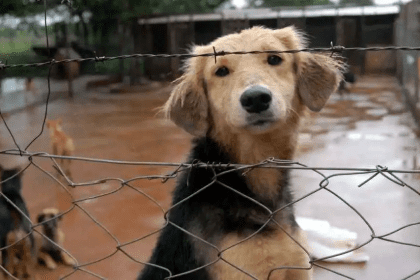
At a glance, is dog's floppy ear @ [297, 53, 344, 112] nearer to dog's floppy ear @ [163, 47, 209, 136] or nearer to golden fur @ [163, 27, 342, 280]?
golden fur @ [163, 27, 342, 280]

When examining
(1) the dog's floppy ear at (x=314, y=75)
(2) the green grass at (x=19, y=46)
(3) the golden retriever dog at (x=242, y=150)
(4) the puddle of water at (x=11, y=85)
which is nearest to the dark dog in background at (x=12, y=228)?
(3) the golden retriever dog at (x=242, y=150)

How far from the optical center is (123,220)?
549 centimetres

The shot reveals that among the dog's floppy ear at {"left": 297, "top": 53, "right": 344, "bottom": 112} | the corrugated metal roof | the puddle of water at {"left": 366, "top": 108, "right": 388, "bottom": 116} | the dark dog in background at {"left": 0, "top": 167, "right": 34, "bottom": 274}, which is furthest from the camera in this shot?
the corrugated metal roof

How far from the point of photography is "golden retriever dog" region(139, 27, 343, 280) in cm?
244

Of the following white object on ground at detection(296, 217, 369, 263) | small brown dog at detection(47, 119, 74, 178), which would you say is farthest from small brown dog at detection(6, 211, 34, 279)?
small brown dog at detection(47, 119, 74, 178)

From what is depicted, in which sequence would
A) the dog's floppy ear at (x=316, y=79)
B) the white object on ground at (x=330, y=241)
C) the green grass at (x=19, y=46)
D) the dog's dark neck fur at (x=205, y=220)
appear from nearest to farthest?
1. the dog's dark neck fur at (x=205, y=220)
2. the dog's floppy ear at (x=316, y=79)
3. the white object on ground at (x=330, y=241)
4. the green grass at (x=19, y=46)

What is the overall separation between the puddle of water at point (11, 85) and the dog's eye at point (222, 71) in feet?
44.4

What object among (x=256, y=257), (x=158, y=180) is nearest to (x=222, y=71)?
(x=256, y=257)

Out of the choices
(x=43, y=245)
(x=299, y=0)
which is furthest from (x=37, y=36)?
(x=299, y=0)

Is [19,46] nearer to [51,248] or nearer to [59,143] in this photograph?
[59,143]

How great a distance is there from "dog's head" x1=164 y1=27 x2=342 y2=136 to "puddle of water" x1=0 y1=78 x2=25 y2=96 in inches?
526

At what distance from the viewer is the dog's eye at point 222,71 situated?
2.73 metres

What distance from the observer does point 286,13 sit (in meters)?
18.8

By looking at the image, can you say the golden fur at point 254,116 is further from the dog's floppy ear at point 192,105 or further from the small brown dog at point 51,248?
the small brown dog at point 51,248
